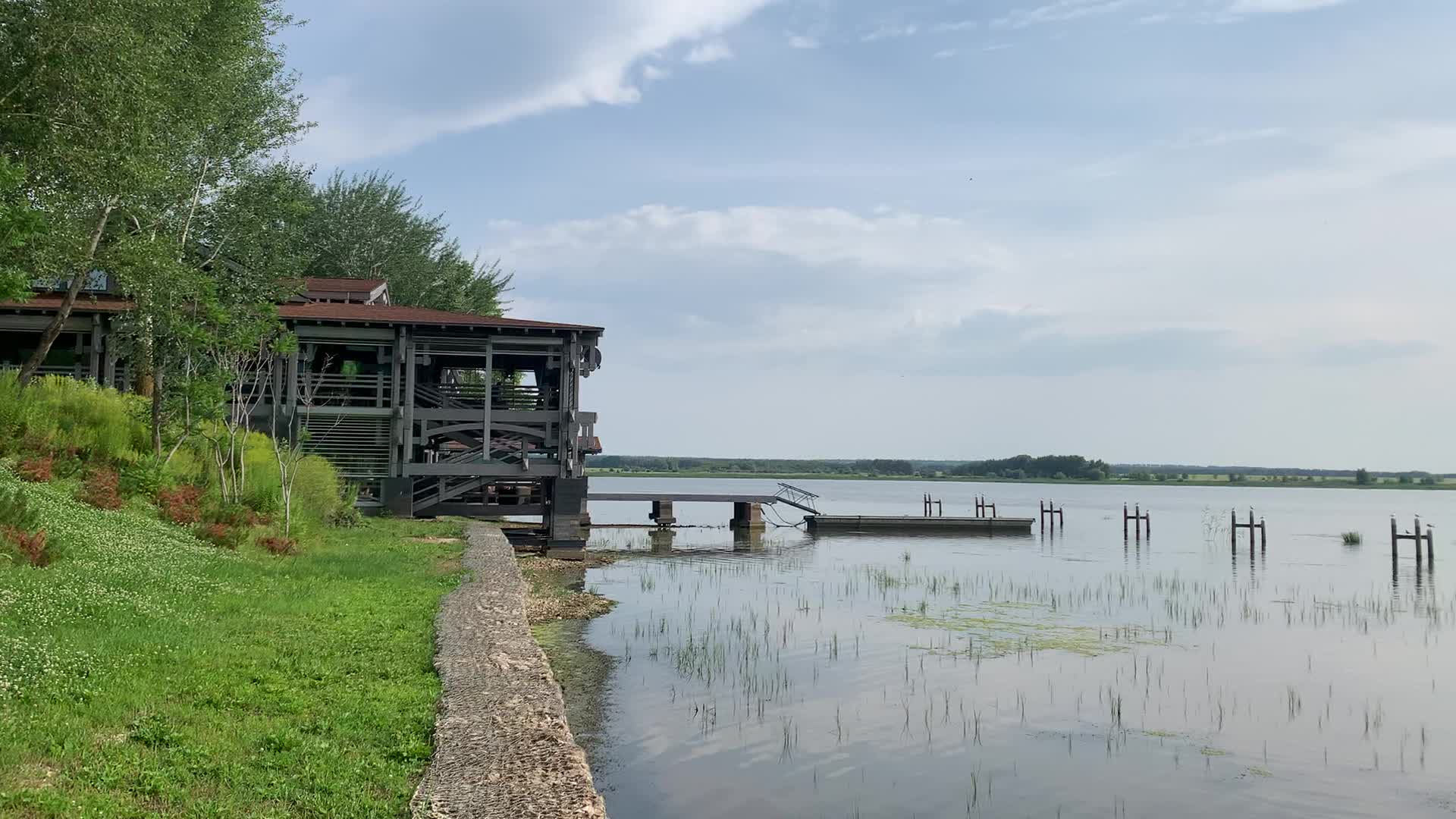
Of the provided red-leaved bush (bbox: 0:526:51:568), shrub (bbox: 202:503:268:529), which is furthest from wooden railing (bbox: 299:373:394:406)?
red-leaved bush (bbox: 0:526:51:568)

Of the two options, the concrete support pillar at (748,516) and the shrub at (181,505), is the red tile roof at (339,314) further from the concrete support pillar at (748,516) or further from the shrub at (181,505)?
the concrete support pillar at (748,516)

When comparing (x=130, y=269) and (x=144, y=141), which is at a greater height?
(x=144, y=141)

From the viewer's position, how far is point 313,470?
79.3 feet

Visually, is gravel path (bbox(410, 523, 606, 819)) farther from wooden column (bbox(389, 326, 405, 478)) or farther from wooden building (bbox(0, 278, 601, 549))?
wooden column (bbox(389, 326, 405, 478))

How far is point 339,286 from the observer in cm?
3725

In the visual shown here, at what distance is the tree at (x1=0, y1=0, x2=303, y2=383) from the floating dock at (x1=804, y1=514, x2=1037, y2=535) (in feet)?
108

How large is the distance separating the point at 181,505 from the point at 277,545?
1676 mm

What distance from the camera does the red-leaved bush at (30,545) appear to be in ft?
35.7

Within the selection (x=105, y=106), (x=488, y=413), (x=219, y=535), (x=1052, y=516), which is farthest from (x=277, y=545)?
(x=1052, y=516)

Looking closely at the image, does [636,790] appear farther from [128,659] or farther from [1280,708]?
[1280,708]

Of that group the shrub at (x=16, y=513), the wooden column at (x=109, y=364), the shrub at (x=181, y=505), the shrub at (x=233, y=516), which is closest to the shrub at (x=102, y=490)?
the shrub at (x=181, y=505)

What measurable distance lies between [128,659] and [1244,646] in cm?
1819

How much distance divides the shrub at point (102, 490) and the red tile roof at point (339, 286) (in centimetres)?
2008

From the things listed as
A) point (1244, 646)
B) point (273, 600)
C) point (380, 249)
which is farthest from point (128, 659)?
point (380, 249)
